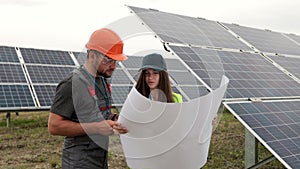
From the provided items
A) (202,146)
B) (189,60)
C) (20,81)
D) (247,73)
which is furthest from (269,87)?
(20,81)

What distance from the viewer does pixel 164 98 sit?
7.09ft

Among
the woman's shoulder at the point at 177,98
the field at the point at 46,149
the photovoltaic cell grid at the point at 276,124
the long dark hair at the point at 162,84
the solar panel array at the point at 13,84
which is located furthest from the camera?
the solar panel array at the point at 13,84

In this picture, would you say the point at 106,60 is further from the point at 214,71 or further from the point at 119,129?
the point at 214,71

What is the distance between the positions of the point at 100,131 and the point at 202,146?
65cm

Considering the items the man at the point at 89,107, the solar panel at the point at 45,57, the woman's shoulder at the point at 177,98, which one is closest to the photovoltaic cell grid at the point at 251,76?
the woman's shoulder at the point at 177,98

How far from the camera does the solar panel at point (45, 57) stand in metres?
10.1

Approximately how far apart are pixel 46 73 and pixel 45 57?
112 centimetres

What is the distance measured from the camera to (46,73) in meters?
9.45

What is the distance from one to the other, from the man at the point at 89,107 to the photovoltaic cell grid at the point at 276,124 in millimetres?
2125

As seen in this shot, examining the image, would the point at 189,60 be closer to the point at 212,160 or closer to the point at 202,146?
the point at 202,146

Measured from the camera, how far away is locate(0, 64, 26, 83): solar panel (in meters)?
8.64

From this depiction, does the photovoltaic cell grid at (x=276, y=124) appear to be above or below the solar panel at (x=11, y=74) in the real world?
above

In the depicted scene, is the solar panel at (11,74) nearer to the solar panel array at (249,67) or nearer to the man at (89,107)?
the solar panel array at (249,67)

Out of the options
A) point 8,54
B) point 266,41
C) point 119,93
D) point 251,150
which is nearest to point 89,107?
point 119,93
